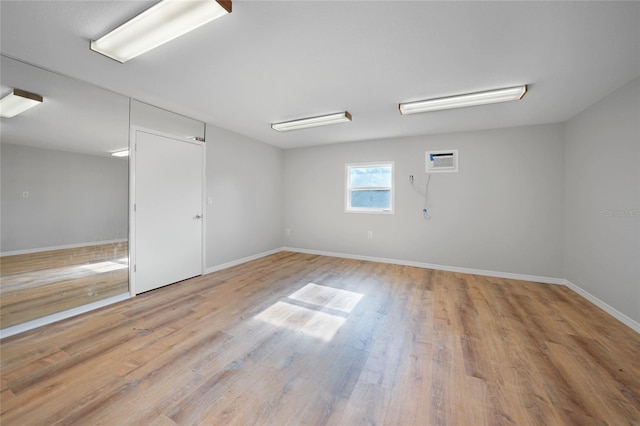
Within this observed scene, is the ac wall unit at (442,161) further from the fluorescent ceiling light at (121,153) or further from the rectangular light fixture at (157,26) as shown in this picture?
the fluorescent ceiling light at (121,153)

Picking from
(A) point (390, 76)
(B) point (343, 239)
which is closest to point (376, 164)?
(B) point (343, 239)

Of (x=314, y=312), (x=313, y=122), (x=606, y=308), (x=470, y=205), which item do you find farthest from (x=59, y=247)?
(x=606, y=308)

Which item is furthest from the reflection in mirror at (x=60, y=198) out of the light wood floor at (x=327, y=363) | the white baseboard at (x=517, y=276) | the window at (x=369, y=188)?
the window at (x=369, y=188)

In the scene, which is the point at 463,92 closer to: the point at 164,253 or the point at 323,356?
the point at 323,356

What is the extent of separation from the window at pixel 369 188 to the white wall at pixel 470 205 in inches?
5.3

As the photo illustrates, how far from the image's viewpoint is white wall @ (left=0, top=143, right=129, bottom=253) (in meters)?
2.21

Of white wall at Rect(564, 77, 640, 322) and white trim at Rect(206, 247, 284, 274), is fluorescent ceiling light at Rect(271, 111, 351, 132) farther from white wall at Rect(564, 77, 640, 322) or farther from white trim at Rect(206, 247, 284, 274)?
white wall at Rect(564, 77, 640, 322)

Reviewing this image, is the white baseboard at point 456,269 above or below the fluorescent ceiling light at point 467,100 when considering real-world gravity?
below

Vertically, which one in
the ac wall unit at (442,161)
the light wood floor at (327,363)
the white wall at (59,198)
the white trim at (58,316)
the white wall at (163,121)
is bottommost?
the light wood floor at (327,363)

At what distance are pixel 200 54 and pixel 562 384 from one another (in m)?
3.87

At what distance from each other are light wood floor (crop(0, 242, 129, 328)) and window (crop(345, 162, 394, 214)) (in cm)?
409

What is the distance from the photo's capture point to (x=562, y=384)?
1.65 m

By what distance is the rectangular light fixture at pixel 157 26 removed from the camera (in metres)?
1.54

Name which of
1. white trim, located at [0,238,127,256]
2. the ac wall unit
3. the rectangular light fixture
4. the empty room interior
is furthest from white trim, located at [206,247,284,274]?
the ac wall unit
